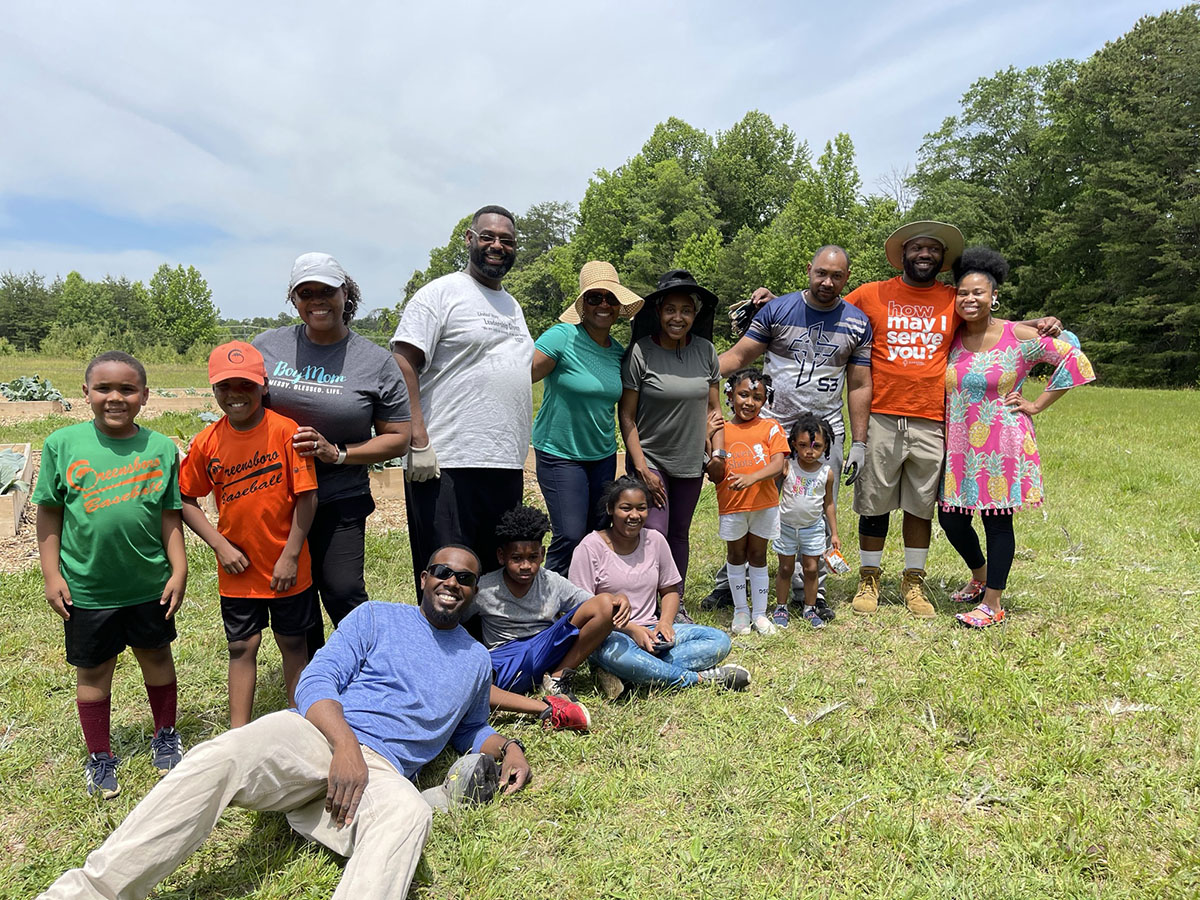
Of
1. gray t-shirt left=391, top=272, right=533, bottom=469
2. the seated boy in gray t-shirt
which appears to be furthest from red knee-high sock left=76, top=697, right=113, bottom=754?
gray t-shirt left=391, top=272, right=533, bottom=469

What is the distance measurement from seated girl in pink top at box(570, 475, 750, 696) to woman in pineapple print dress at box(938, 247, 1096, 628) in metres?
1.72

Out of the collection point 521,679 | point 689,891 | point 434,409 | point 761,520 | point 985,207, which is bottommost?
point 689,891

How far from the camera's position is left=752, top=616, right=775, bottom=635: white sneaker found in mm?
4555

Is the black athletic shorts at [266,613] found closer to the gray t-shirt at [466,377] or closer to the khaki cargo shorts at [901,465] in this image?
the gray t-shirt at [466,377]

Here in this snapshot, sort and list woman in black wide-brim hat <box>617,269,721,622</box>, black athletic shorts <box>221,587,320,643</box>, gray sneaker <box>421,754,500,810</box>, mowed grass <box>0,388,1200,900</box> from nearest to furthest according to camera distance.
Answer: mowed grass <box>0,388,1200,900</box>, gray sneaker <box>421,754,500,810</box>, black athletic shorts <box>221,587,320,643</box>, woman in black wide-brim hat <box>617,269,721,622</box>

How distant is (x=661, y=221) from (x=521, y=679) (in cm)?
4506

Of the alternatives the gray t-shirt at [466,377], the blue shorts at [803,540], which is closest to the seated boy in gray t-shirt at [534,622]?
the gray t-shirt at [466,377]

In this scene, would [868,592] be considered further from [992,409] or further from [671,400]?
[671,400]

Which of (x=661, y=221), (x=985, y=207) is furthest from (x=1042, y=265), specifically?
(x=661, y=221)

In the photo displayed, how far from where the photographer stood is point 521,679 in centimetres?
366

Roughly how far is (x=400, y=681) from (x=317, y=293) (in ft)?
5.29

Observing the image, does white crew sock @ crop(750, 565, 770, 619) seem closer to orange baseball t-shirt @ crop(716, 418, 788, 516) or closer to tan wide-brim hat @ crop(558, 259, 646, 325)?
orange baseball t-shirt @ crop(716, 418, 788, 516)

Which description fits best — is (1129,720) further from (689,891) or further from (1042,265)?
(1042,265)

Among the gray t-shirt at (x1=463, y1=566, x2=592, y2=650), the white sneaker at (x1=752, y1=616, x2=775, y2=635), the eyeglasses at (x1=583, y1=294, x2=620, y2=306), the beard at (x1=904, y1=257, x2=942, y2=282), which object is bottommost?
the white sneaker at (x1=752, y1=616, x2=775, y2=635)
